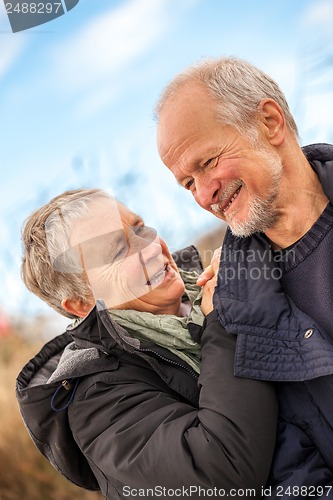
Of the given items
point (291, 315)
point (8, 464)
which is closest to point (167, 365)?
point (291, 315)

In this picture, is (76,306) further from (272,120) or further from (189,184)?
(272,120)

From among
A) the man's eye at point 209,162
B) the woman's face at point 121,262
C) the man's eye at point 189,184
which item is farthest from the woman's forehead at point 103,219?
the man's eye at point 209,162

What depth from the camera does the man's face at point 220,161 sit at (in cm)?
183

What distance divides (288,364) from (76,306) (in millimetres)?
744

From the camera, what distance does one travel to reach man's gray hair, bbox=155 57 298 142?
6.02 ft

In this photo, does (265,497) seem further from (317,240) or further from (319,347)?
(317,240)

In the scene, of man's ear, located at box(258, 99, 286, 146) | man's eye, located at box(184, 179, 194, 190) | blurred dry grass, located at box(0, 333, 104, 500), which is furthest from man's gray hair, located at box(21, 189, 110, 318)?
blurred dry grass, located at box(0, 333, 104, 500)

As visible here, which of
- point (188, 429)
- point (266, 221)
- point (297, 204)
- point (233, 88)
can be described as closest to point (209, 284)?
point (266, 221)

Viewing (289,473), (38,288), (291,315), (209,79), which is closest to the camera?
(289,473)

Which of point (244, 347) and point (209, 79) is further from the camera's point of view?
point (209, 79)

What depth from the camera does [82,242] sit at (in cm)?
193

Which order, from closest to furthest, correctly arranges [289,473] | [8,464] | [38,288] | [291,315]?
1. [289,473]
2. [291,315]
3. [38,288]
4. [8,464]

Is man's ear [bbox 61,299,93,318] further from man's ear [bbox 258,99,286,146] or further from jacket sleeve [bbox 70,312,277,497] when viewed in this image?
man's ear [bbox 258,99,286,146]

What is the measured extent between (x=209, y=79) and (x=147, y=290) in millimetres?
712
